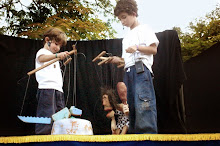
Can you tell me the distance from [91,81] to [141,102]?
1.16m

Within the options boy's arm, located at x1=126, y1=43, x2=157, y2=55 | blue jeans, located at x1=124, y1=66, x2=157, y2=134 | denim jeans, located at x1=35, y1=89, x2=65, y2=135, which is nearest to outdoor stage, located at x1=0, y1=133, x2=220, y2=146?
blue jeans, located at x1=124, y1=66, x2=157, y2=134

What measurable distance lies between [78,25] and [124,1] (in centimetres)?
138

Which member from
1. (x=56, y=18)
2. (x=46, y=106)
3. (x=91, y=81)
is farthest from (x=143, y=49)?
(x=56, y=18)

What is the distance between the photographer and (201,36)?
9.12ft

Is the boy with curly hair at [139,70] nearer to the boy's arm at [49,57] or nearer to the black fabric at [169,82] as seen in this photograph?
the boy's arm at [49,57]

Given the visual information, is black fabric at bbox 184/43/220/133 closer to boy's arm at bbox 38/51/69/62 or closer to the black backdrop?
the black backdrop

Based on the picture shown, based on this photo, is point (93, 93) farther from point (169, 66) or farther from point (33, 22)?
point (33, 22)

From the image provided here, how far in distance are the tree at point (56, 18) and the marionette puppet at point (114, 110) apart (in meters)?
0.87

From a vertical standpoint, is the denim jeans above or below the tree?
below

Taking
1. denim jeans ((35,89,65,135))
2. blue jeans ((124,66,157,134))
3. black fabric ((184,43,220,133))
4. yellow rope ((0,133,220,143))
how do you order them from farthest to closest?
black fabric ((184,43,220,133)) < denim jeans ((35,89,65,135)) < blue jeans ((124,66,157,134)) < yellow rope ((0,133,220,143))

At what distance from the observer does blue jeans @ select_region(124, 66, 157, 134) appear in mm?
1385

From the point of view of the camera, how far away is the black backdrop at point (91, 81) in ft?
7.20

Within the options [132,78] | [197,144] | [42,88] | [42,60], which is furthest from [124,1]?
[197,144]

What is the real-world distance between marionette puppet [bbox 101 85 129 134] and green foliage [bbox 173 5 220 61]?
0.83 metres
